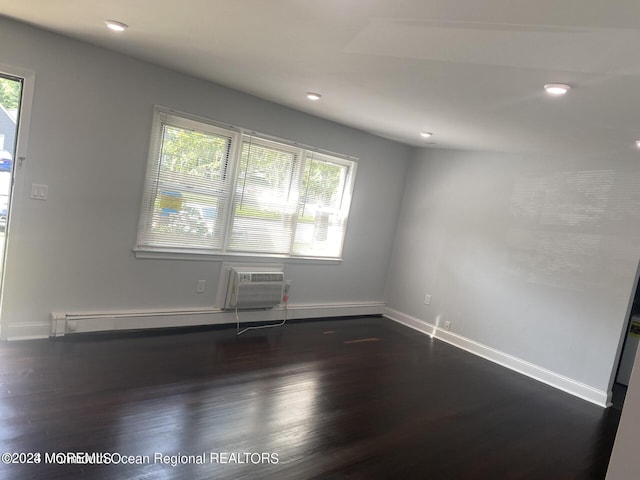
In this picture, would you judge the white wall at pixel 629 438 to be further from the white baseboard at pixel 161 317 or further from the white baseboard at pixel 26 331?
the white baseboard at pixel 26 331

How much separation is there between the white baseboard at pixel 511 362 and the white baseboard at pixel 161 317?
3.26 ft

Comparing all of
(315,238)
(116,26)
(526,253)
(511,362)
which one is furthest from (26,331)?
(526,253)

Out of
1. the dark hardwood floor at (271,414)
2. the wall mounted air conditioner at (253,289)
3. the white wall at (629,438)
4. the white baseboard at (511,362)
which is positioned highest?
the white wall at (629,438)

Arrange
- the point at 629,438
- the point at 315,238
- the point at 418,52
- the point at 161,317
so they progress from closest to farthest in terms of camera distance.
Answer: the point at 629,438 → the point at 418,52 → the point at 161,317 → the point at 315,238

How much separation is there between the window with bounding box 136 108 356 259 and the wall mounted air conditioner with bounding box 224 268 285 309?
0.26 m

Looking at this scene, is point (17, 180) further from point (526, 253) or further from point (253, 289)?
point (526, 253)

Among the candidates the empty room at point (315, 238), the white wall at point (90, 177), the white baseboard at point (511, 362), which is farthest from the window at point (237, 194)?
the white baseboard at point (511, 362)

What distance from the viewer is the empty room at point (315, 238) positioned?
2.25m

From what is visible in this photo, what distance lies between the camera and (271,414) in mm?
2812

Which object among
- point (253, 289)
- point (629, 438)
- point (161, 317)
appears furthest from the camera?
point (253, 289)

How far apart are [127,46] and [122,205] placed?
4.22ft

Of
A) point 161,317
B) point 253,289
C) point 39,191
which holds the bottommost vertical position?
point 161,317

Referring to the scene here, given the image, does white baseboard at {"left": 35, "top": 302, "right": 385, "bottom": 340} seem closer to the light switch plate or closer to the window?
the window

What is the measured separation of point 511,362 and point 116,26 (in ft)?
15.7
